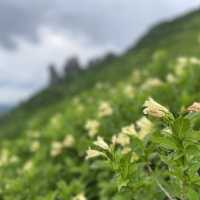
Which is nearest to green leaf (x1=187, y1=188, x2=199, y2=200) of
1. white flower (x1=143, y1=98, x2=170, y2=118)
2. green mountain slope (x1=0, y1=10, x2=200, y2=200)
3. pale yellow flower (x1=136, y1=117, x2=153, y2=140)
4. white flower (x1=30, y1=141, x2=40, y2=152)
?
white flower (x1=143, y1=98, x2=170, y2=118)

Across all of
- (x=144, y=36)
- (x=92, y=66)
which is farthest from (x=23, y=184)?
(x=144, y=36)

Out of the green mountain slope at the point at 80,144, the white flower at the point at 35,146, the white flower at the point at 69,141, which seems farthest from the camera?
the white flower at the point at 35,146

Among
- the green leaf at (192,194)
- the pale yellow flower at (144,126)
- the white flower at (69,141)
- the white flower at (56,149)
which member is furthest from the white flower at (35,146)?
the green leaf at (192,194)

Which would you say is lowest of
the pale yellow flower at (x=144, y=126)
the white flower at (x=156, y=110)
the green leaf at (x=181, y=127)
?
the green leaf at (x=181, y=127)

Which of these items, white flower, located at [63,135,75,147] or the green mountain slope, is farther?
white flower, located at [63,135,75,147]

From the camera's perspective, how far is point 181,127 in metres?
3.02

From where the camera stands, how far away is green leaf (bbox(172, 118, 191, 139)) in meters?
3.01

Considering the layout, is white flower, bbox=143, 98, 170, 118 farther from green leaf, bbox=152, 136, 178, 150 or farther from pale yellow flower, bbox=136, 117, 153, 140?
pale yellow flower, bbox=136, 117, 153, 140

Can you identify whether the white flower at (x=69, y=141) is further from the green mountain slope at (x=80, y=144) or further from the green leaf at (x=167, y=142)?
the green leaf at (x=167, y=142)

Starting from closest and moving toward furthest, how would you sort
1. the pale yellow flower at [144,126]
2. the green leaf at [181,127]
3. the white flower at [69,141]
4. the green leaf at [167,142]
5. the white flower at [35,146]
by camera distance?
the green leaf at [181,127]
the green leaf at [167,142]
the pale yellow flower at [144,126]
the white flower at [69,141]
the white flower at [35,146]

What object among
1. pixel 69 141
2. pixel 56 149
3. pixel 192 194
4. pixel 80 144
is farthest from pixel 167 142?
pixel 56 149

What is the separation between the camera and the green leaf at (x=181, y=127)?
3.01 m

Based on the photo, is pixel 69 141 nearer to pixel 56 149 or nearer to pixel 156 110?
pixel 56 149

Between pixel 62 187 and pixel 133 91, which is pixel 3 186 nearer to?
pixel 62 187
